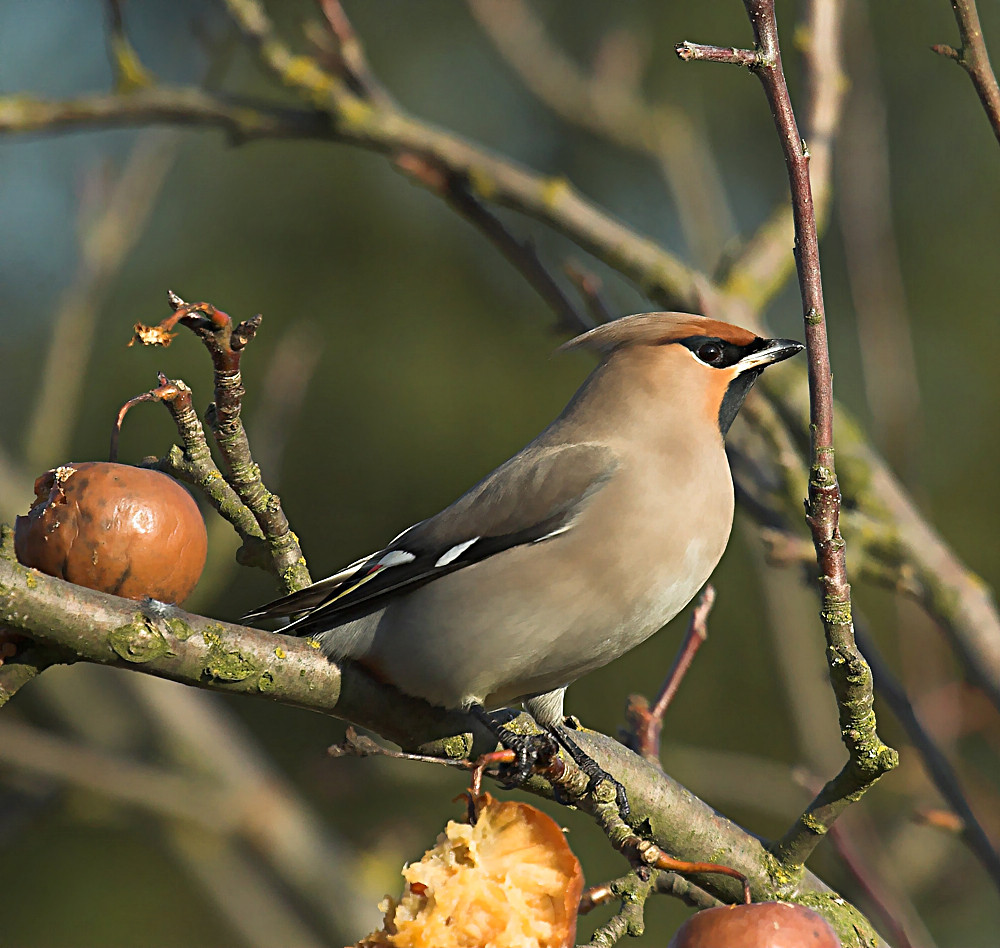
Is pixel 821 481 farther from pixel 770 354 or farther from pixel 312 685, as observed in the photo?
pixel 770 354

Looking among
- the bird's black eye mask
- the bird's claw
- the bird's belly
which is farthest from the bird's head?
the bird's claw

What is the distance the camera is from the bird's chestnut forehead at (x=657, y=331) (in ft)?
10.3

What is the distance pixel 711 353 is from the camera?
125 inches

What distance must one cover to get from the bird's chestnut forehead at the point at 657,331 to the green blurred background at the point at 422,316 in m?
4.05

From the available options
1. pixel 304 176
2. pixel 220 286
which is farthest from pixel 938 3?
pixel 220 286

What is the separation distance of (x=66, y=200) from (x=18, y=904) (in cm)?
491

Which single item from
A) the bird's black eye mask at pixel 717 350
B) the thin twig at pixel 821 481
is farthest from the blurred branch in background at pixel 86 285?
the thin twig at pixel 821 481

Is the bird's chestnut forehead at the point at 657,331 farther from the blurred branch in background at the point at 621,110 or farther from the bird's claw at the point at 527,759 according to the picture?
the blurred branch in background at the point at 621,110

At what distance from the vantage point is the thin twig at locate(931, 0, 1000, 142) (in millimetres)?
2068

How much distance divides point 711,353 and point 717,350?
19 millimetres

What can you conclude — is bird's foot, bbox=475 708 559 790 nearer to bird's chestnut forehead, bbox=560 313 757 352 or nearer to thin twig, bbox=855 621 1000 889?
thin twig, bbox=855 621 1000 889

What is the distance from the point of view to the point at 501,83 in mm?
11938

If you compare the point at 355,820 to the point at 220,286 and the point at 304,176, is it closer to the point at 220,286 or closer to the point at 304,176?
the point at 220,286

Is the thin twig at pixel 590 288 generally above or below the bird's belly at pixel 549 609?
above
